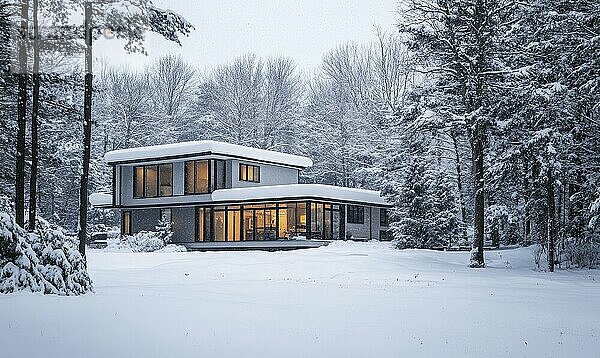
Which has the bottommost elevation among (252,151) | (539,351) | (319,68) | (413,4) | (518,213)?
(539,351)

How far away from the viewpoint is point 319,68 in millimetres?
57188

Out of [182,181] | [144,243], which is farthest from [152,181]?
[144,243]

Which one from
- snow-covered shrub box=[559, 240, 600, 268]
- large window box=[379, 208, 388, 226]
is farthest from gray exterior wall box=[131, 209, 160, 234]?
snow-covered shrub box=[559, 240, 600, 268]

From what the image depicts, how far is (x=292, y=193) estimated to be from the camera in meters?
34.2

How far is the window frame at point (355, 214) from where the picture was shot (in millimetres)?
37716

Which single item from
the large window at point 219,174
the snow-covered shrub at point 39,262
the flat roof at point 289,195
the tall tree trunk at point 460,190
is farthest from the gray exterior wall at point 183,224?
the snow-covered shrub at point 39,262

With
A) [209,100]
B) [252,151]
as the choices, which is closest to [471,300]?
[252,151]

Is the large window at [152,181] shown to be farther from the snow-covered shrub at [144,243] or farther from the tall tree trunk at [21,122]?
the tall tree trunk at [21,122]

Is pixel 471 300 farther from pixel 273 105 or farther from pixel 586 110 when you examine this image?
pixel 273 105

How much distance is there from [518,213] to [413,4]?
771 centimetres

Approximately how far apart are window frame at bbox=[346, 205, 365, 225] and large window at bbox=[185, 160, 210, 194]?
287 inches

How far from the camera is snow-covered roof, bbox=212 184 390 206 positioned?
34094 millimetres

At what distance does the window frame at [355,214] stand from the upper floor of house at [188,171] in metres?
5.08

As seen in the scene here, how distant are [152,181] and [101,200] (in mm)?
4150
